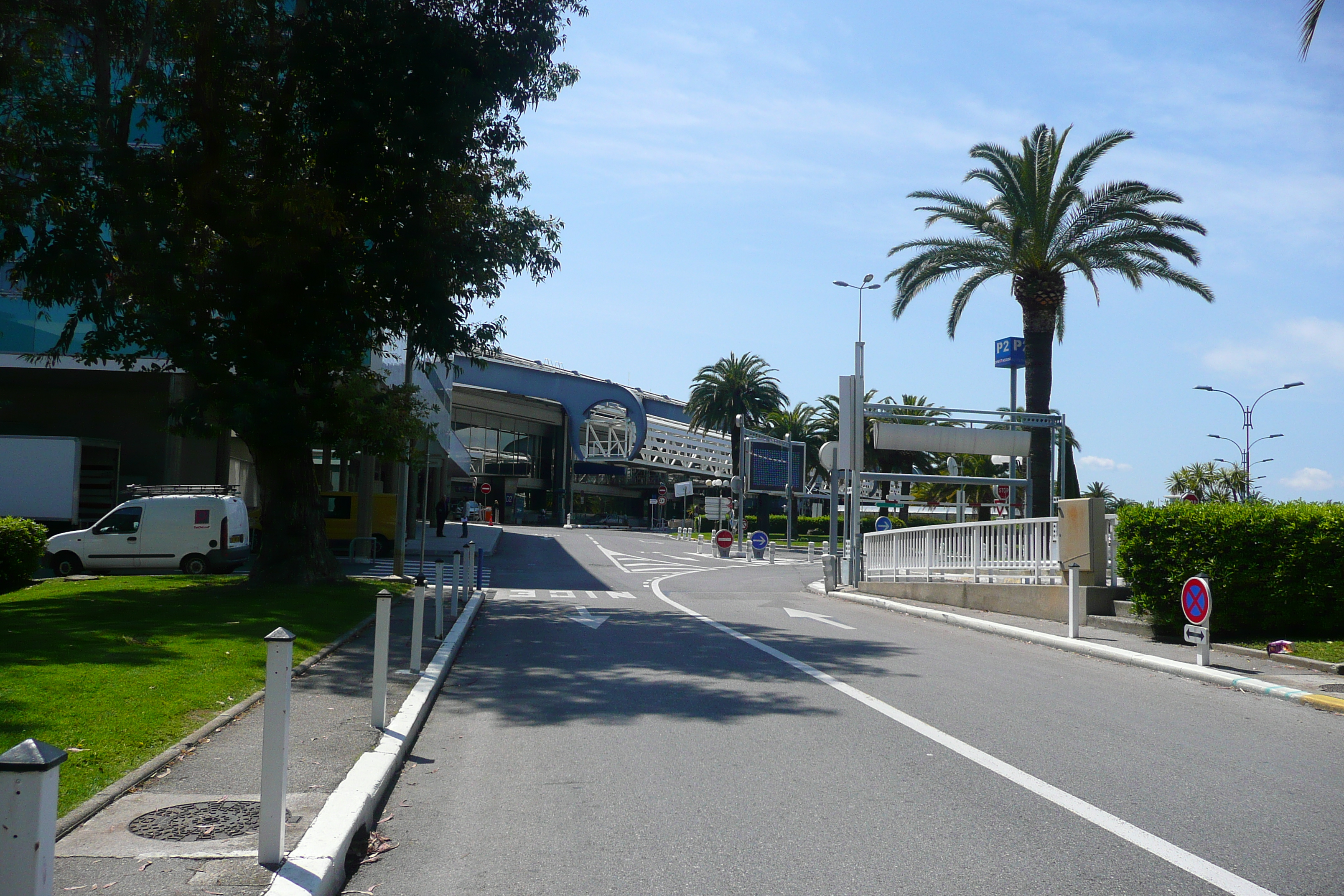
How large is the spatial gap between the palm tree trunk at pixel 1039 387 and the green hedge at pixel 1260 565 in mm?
10681

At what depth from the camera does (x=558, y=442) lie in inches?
3935

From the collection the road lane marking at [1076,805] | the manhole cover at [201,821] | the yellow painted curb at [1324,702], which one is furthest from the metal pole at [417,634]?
the yellow painted curb at [1324,702]

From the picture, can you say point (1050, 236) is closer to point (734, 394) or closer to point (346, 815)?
point (346, 815)

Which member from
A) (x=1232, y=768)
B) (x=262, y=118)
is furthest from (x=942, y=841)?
(x=262, y=118)

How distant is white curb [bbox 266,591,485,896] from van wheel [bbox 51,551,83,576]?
1986 centimetres

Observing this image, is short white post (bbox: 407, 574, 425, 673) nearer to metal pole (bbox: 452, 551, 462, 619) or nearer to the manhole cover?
metal pole (bbox: 452, 551, 462, 619)

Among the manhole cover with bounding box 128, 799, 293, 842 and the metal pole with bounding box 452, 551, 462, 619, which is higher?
the metal pole with bounding box 452, 551, 462, 619

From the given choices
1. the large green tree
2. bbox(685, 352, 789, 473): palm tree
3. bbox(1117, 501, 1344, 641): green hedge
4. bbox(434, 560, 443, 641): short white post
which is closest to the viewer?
bbox(1117, 501, 1344, 641): green hedge

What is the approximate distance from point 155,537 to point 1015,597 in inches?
764

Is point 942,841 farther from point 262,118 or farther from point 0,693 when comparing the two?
point 262,118

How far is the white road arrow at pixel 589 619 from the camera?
16453mm

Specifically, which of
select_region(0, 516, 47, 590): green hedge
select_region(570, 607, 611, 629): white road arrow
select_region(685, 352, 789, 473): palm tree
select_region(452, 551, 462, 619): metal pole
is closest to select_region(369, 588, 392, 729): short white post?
select_region(452, 551, 462, 619): metal pole

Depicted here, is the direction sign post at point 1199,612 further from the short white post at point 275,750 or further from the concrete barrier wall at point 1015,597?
the short white post at point 275,750

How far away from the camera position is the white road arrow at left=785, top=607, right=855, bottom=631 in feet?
55.9
